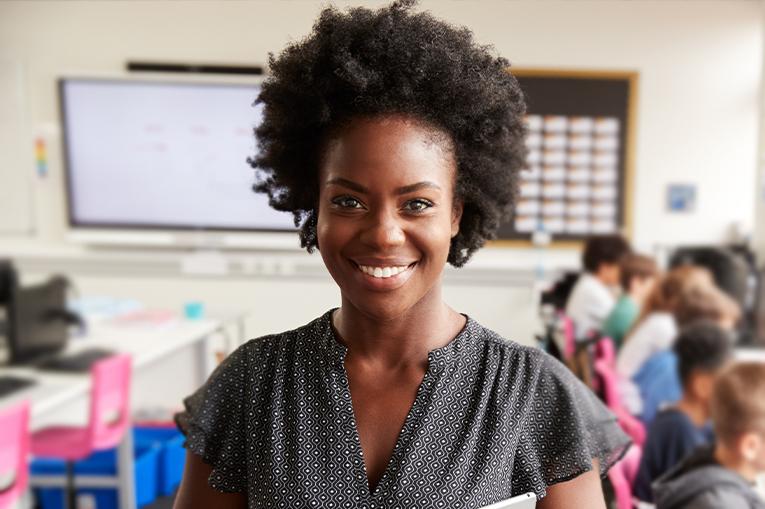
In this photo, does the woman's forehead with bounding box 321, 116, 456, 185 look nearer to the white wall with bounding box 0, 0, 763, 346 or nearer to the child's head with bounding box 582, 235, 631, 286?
the white wall with bounding box 0, 0, 763, 346

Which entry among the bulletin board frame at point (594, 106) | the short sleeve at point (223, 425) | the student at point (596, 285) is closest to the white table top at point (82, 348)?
the short sleeve at point (223, 425)

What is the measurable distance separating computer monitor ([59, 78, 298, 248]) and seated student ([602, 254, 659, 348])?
3.62ft

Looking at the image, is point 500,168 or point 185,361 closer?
point 500,168

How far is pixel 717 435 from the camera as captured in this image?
3.95 feet

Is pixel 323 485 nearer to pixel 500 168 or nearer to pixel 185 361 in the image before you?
pixel 500 168

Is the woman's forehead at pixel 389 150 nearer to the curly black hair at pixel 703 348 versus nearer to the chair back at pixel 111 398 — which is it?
the chair back at pixel 111 398

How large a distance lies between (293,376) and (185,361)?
1.72 feet

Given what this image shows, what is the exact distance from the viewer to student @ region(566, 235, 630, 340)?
5.96ft

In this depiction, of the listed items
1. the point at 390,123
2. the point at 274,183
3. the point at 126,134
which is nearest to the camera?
the point at 390,123

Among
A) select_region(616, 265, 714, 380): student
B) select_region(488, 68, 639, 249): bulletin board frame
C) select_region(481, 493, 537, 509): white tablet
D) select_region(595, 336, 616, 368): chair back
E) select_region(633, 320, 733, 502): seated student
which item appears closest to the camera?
select_region(481, 493, 537, 509): white tablet

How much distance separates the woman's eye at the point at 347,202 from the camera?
0.59 meters

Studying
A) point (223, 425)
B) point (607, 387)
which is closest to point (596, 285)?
point (607, 387)

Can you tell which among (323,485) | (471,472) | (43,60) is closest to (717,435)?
(471,472)

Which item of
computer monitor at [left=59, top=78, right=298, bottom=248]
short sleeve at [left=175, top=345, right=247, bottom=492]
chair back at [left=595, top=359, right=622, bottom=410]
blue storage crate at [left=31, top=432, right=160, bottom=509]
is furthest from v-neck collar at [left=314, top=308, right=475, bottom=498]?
chair back at [left=595, top=359, right=622, bottom=410]
